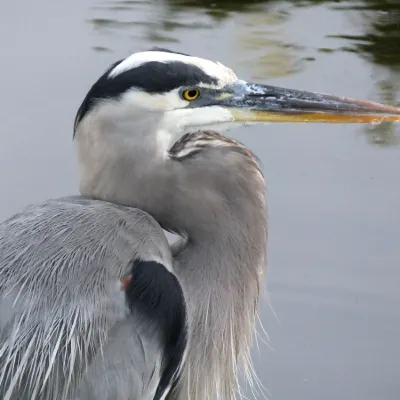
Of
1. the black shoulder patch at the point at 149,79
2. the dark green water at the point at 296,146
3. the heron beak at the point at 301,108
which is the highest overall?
the black shoulder patch at the point at 149,79

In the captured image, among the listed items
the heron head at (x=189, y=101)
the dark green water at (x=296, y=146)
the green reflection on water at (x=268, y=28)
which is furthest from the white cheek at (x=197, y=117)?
the green reflection on water at (x=268, y=28)

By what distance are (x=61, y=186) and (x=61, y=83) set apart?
68 centimetres

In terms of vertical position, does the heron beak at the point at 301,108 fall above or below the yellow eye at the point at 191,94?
below

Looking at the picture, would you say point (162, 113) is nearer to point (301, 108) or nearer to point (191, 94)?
point (191, 94)

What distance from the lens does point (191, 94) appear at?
2076mm

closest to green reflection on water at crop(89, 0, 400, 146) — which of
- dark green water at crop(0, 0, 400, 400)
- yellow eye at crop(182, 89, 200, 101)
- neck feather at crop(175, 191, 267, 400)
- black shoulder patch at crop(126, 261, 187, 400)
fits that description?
dark green water at crop(0, 0, 400, 400)

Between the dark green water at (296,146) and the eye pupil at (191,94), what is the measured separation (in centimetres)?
101

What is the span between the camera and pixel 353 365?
2.76 m

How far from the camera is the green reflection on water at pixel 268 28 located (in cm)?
398

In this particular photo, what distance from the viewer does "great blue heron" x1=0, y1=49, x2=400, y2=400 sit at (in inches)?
77.2

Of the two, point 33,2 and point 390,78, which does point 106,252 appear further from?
point 33,2

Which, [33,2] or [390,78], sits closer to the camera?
[390,78]

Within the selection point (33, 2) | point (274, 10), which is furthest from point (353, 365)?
point (33, 2)

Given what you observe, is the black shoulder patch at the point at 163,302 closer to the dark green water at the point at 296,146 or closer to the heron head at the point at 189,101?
the heron head at the point at 189,101
